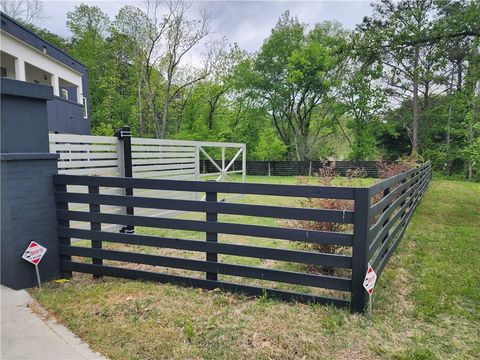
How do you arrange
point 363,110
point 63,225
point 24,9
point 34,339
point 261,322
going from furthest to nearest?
point 363,110, point 24,9, point 63,225, point 261,322, point 34,339

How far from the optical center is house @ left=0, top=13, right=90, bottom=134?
1012 centimetres

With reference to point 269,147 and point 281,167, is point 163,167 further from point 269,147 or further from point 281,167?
point 269,147

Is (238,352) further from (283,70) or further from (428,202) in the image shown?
(283,70)

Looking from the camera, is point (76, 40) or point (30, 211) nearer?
point (30, 211)

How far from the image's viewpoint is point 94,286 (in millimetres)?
3166

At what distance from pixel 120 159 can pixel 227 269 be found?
4274 millimetres

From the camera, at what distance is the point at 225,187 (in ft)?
9.86

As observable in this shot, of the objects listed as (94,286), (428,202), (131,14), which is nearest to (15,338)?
(94,286)

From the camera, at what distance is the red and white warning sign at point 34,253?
2951mm

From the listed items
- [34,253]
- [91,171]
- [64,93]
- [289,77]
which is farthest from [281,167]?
[34,253]

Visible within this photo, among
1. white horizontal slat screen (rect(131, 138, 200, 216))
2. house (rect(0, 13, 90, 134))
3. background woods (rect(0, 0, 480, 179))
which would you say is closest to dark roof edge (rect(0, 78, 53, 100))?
white horizontal slat screen (rect(131, 138, 200, 216))

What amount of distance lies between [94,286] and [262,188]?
6.70ft

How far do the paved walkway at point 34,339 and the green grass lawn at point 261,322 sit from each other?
9cm

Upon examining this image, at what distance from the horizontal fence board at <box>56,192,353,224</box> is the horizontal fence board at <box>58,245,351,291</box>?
1.75 ft
